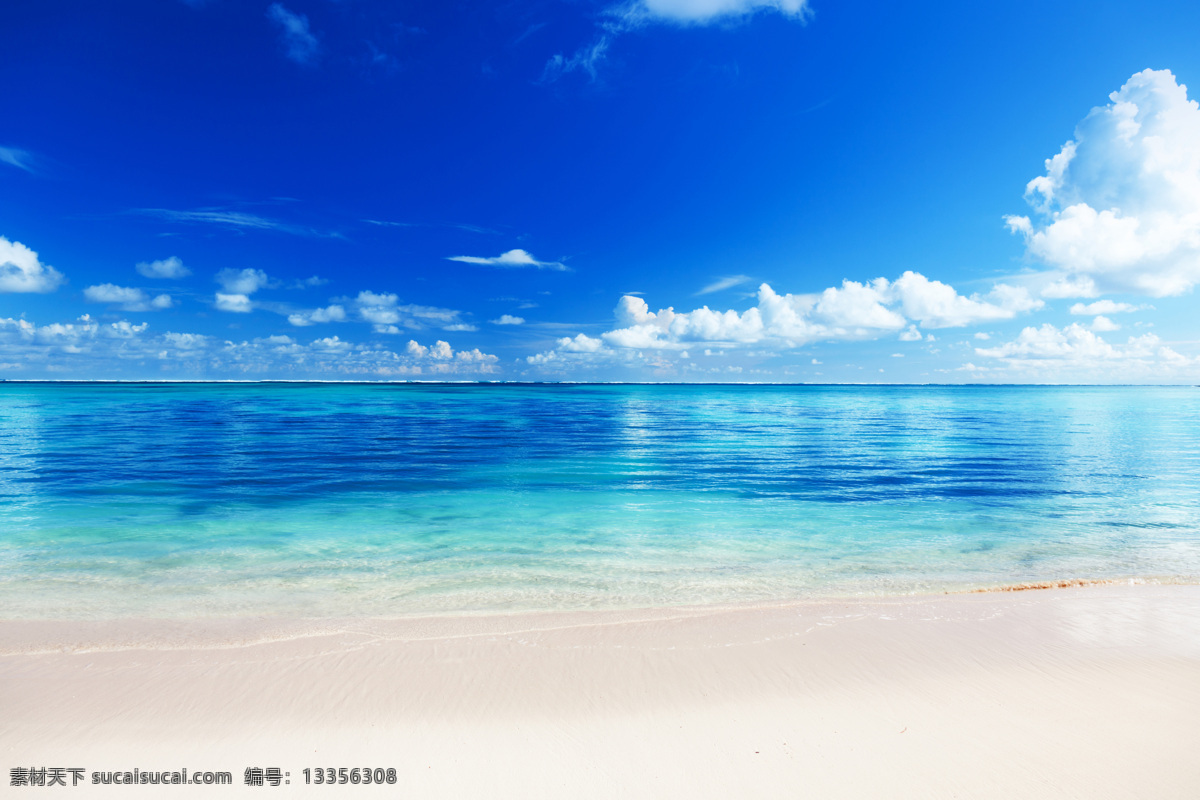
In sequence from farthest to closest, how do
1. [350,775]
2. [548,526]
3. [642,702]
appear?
1. [548,526]
2. [642,702]
3. [350,775]

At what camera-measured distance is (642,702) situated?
17.8 feet

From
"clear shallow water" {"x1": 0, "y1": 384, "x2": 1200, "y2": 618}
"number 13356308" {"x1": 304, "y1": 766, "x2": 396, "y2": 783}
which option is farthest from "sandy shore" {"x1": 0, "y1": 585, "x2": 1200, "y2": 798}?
"clear shallow water" {"x1": 0, "y1": 384, "x2": 1200, "y2": 618}

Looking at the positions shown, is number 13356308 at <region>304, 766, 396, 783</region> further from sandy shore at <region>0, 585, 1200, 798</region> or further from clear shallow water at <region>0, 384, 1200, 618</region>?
clear shallow water at <region>0, 384, 1200, 618</region>

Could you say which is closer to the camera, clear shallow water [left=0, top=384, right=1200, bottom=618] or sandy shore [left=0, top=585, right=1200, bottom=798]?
sandy shore [left=0, top=585, right=1200, bottom=798]

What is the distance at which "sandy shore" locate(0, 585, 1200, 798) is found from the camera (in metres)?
4.33

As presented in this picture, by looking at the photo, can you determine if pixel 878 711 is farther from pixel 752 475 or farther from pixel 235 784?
pixel 752 475

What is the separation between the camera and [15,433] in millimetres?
34469

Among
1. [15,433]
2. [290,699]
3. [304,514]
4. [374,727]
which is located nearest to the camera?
[374,727]

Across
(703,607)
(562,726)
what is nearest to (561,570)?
(703,607)

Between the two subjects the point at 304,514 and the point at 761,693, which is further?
the point at 304,514

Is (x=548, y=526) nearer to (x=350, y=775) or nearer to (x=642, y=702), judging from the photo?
(x=642, y=702)

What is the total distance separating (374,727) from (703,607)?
471cm

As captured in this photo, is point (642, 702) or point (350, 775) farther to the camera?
point (642, 702)

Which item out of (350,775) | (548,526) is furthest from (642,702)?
(548,526)
